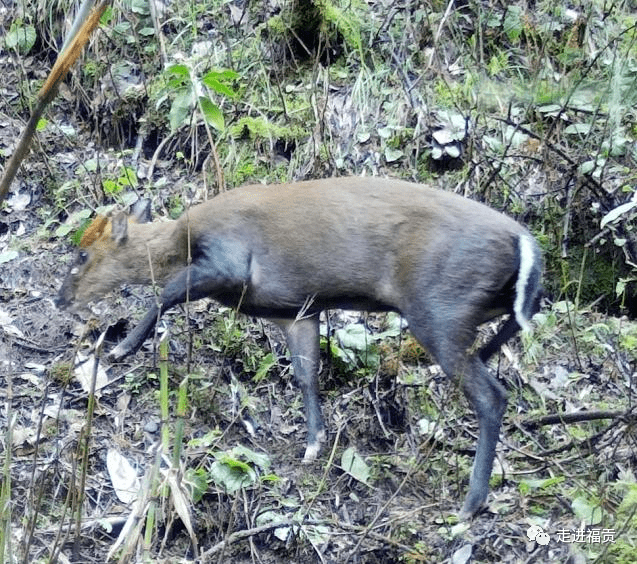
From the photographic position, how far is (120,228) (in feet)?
20.7

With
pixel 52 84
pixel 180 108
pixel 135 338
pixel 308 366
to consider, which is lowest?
pixel 308 366

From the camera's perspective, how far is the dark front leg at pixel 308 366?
591 centimetres

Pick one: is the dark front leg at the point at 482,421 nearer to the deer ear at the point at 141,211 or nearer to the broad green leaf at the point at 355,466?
the broad green leaf at the point at 355,466

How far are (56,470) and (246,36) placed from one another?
14.7ft

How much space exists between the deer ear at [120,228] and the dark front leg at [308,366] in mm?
1066

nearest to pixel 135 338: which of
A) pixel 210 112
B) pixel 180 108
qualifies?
pixel 210 112

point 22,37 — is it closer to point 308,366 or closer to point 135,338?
point 135,338

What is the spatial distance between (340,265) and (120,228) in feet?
5.01

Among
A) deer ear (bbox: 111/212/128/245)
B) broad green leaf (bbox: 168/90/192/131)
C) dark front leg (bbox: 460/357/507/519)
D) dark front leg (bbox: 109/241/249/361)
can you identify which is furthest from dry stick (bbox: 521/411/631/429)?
broad green leaf (bbox: 168/90/192/131)

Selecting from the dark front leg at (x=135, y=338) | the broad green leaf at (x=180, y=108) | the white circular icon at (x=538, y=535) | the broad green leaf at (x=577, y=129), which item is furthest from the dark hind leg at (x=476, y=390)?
the broad green leaf at (x=577, y=129)

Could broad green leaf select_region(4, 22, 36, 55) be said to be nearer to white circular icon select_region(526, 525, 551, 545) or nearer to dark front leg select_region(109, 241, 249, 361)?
dark front leg select_region(109, 241, 249, 361)

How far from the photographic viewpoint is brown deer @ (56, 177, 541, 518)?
17.0 feet

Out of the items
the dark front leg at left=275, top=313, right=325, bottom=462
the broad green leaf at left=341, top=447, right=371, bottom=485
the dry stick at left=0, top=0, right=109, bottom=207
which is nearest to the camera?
the dry stick at left=0, top=0, right=109, bottom=207

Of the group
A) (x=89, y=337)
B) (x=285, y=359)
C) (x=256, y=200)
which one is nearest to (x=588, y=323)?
(x=285, y=359)
